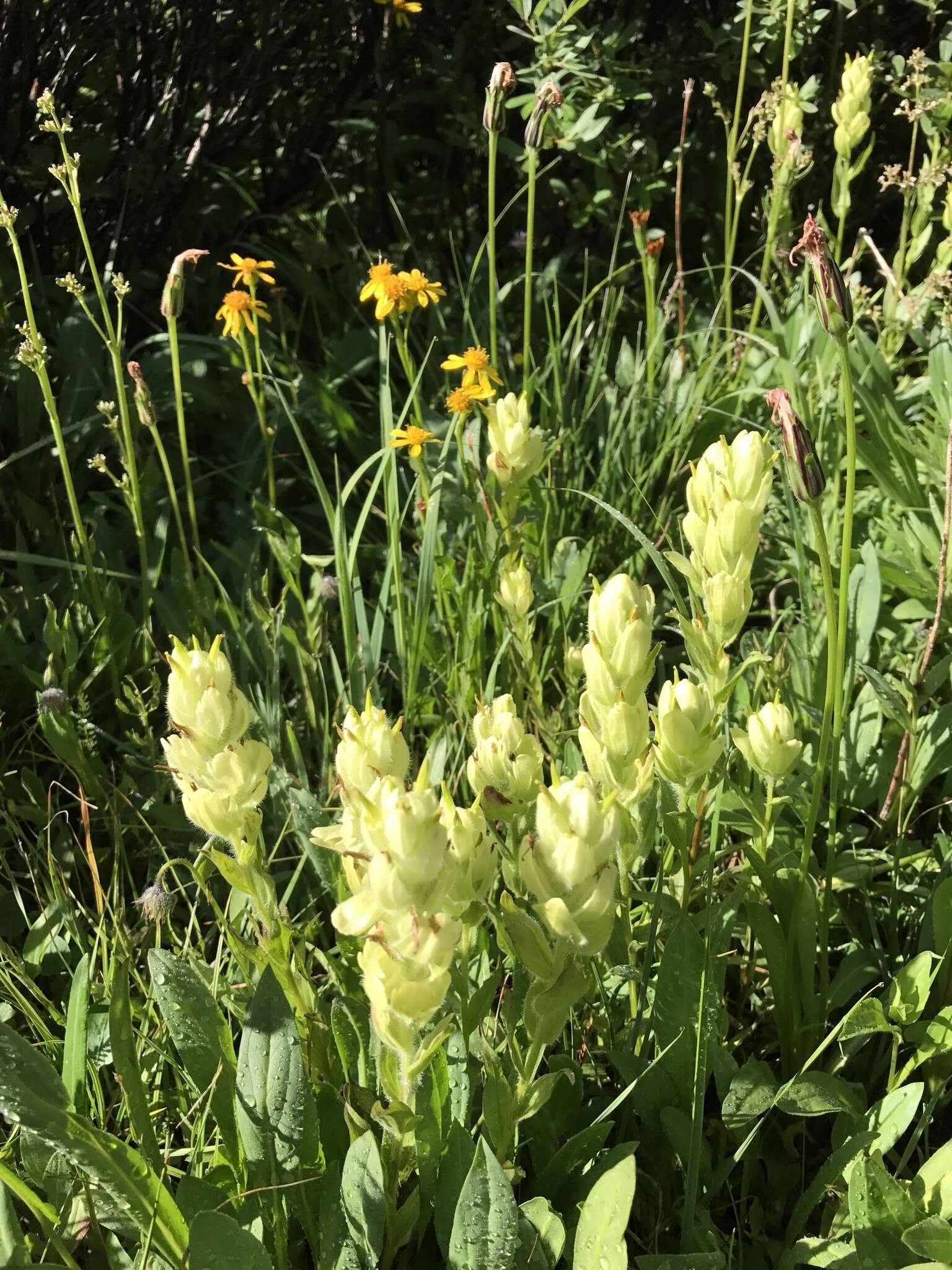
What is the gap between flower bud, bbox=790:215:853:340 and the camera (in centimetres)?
107

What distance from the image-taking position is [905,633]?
86.0 inches

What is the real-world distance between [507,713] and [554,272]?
2.51m

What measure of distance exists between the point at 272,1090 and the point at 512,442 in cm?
97

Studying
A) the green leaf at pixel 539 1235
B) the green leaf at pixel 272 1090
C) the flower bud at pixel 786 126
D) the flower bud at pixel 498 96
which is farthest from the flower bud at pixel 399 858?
the flower bud at pixel 786 126

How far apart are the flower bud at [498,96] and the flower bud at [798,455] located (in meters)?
0.96

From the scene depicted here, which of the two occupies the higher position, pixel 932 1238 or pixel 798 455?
pixel 798 455

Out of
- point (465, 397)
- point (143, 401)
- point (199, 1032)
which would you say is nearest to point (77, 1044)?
point (199, 1032)

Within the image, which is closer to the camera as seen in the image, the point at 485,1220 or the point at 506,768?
the point at 485,1220

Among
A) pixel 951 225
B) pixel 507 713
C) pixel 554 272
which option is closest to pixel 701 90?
pixel 554 272

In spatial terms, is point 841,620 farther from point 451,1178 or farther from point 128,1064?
point 128,1064

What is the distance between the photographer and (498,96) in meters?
1.82

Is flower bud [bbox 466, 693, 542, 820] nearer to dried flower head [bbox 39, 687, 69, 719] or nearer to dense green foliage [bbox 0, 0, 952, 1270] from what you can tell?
dense green foliage [bbox 0, 0, 952, 1270]

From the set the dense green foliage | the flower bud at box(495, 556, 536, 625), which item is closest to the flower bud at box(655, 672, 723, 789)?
the dense green foliage

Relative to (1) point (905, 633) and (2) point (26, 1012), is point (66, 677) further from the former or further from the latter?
(1) point (905, 633)
